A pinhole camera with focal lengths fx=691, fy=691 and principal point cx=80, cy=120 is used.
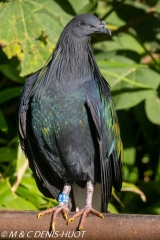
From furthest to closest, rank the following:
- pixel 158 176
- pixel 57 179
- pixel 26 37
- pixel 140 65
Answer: pixel 158 176 < pixel 140 65 < pixel 26 37 < pixel 57 179

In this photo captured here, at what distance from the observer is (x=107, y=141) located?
3709 millimetres

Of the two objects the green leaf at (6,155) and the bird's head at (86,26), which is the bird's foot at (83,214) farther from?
the green leaf at (6,155)

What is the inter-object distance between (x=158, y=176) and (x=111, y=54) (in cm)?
104

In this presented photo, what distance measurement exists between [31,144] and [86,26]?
2.34ft

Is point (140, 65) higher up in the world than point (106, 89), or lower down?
lower down

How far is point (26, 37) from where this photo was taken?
433 centimetres

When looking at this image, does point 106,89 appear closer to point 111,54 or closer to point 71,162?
point 71,162

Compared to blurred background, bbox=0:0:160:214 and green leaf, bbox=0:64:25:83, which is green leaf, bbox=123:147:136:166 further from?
green leaf, bbox=0:64:25:83

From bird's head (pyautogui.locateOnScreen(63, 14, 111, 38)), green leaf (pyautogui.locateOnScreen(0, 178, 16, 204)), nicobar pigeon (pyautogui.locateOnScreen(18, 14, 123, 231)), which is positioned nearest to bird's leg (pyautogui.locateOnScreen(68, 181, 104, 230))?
nicobar pigeon (pyautogui.locateOnScreen(18, 14, 123, 231))

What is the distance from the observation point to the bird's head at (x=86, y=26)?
12.0 feet

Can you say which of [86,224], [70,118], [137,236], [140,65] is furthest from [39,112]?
[140,65]

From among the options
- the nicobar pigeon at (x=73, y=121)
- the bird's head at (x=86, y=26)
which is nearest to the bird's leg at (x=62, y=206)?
the nicobar pigeon at (x=73, y=121)

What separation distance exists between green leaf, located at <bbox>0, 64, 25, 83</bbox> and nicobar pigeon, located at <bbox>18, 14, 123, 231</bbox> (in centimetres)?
90

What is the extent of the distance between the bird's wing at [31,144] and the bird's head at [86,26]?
0.28m
